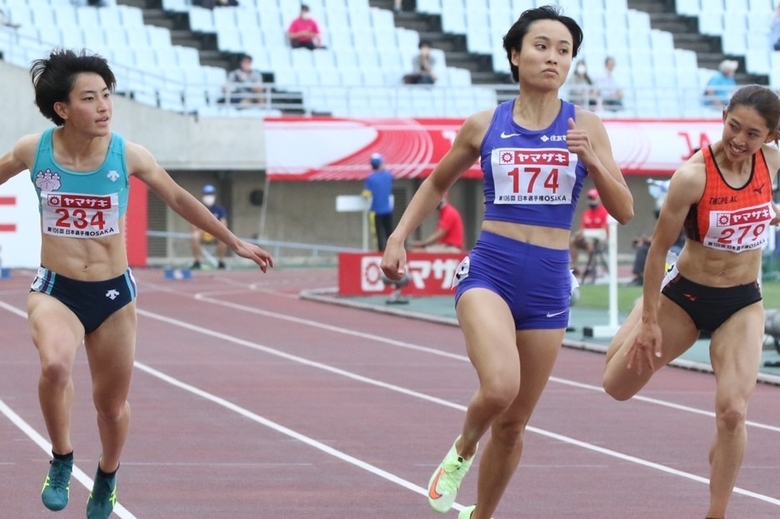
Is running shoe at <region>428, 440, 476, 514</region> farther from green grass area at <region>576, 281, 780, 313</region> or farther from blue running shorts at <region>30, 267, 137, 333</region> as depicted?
green grass area at <region>576, 281, 780, 313</region>

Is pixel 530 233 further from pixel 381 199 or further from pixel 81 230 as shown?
pixel 381 199

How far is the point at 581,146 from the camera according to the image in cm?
655

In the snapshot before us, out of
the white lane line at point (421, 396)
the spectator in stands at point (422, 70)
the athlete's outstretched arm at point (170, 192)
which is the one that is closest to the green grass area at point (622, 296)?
the white lane line at point (421, 396)

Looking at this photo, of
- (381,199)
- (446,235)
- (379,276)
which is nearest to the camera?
(446,235)

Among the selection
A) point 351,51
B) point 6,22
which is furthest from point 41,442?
point 351,51

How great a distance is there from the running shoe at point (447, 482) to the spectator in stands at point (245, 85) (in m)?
23.3

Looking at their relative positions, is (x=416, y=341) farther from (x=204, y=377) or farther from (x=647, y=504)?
(x=647, y=504)

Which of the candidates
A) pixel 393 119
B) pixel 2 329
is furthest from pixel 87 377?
pixel 393 119

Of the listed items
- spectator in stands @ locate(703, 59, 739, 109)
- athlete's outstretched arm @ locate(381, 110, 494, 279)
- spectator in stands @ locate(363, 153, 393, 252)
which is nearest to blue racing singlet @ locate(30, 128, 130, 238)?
athlete's outstretched arm @ locate(381, 110, 494, 279)

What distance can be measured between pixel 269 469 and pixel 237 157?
2190cm

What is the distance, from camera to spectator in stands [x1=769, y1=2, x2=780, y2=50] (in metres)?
36.6

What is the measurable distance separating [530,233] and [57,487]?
7.39ft

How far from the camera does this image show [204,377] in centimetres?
1436

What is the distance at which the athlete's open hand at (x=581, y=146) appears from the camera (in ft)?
21.5
